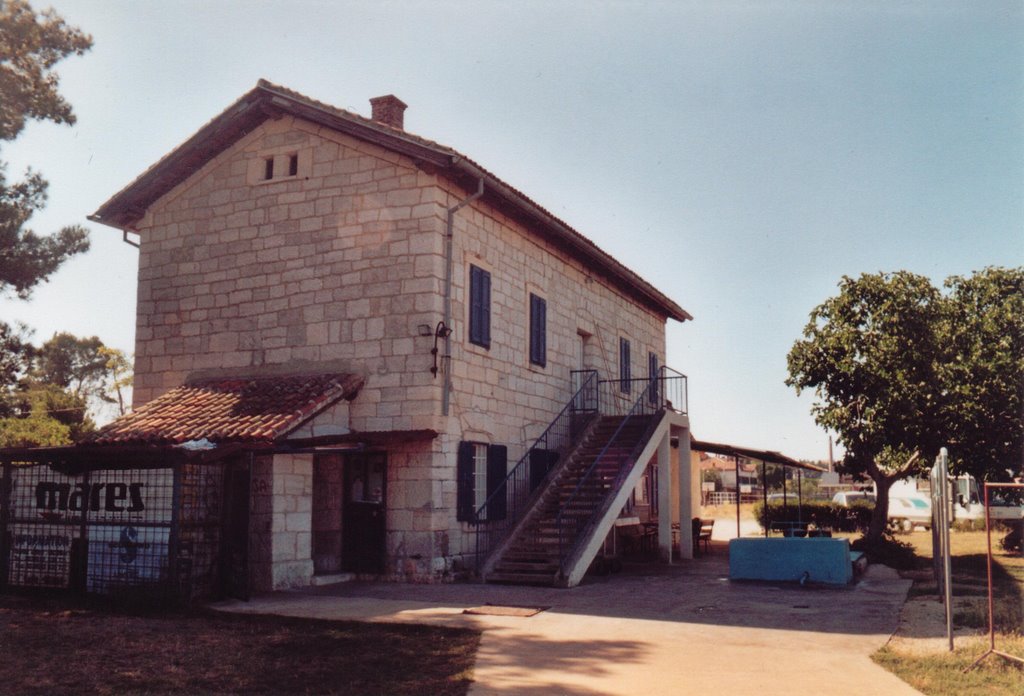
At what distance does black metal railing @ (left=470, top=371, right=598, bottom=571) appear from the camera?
12977 millimetres

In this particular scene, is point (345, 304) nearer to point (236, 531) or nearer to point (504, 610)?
point (236, 531)

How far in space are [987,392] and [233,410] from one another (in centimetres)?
1351

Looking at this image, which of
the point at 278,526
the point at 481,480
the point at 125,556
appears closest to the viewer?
the point at 125,556

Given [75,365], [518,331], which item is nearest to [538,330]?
[518,331]

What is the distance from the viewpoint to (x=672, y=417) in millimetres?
16484

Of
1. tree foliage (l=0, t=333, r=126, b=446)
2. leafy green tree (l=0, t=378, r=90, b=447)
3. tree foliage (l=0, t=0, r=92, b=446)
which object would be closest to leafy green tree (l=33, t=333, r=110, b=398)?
tree foliage (l=0, t=333, r=126, b=446)

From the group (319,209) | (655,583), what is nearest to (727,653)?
(655,583)

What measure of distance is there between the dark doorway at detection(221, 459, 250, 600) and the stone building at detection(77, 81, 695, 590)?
0.03 meters

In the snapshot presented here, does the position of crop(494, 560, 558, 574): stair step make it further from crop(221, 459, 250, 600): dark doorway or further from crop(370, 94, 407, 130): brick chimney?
crop(370, 94, 407, 130): brick chimney

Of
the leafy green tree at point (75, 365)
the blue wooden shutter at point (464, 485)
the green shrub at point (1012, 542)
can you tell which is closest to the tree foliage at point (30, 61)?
the blue wooden shutter at point (464, 485)

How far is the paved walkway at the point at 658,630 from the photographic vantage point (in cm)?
605

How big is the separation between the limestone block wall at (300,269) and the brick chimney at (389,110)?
144 cm

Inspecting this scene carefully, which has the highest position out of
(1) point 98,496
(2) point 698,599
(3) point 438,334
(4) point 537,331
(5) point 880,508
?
(4) point 537,331

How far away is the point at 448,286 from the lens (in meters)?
12.4
